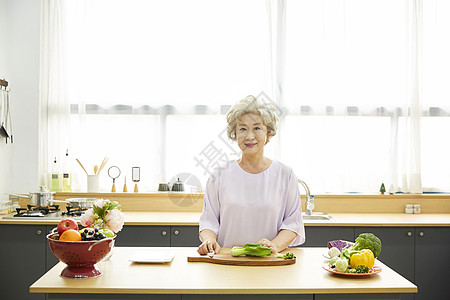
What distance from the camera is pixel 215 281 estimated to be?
2.00m

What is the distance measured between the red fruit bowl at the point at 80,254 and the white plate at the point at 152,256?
25 centimetres

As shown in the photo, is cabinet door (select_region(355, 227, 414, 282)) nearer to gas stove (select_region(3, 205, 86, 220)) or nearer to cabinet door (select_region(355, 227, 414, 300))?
cabinet door (select_region(355, 227, 414, 300))

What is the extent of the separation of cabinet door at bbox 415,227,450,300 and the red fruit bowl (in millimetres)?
2653

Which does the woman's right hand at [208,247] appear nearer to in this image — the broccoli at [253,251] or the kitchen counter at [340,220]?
the broccoli at [253,251]

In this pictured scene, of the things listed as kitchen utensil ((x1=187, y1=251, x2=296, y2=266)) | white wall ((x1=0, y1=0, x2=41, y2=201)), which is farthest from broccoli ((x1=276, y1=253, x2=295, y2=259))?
white wall ((x1=0, y1=0, x2=41, y2=201))

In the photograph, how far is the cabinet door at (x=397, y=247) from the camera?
12.2 feet

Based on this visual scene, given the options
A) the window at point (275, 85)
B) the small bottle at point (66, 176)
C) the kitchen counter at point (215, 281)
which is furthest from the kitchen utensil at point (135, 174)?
the kitchen counter at point (215, 281)

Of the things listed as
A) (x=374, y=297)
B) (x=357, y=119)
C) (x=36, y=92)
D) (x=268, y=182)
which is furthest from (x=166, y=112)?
(x=374, y=297)

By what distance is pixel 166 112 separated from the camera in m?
4.50

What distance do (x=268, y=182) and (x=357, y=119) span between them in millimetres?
2165

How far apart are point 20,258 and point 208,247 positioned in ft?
6.73

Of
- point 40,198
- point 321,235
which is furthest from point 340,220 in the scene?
point 40,198

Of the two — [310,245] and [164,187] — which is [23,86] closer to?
[164,187]

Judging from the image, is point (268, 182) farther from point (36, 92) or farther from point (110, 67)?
point (36, 92)
